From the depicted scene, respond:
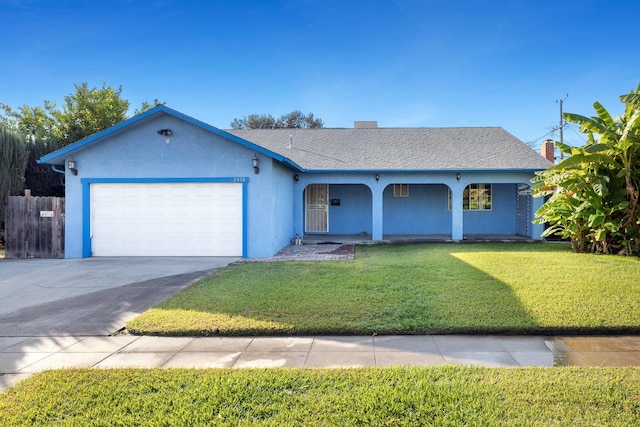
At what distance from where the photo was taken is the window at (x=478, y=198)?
55.8 ft

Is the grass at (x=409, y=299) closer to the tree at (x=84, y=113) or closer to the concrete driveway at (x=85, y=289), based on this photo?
the concrete driveway at (x=85, y=289)

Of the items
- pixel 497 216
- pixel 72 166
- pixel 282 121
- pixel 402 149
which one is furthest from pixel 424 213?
pixel 282 121

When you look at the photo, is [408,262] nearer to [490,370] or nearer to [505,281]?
[505,281]

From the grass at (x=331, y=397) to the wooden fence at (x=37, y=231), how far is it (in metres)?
9.95

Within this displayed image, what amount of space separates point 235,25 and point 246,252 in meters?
8.74

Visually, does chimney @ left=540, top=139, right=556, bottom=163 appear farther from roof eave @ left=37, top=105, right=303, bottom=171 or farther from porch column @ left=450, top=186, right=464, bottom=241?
roof eave @ left=37, top=105, right=303, bottom=171

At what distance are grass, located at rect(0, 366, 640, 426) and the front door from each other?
13.6 m

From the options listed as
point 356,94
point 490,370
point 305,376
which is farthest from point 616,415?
point 356,94

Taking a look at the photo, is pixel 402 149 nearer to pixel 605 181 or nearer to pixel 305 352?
pixel 605 181

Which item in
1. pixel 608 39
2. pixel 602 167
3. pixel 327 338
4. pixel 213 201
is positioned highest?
pixel 608 39

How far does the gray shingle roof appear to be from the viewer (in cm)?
1448

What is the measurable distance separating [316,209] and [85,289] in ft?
36.1

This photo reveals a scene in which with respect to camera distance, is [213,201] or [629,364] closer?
[629,364]

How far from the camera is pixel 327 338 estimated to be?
4629 millimetres
